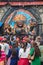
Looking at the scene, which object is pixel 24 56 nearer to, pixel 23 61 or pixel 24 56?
pixel 24 56

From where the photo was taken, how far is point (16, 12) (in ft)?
54.5

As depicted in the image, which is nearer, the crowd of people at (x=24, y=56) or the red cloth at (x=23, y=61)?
the crowd of people at (x=24, y=56)

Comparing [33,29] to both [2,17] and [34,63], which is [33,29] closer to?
[2,17]

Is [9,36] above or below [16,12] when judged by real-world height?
below

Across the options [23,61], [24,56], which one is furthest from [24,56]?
[23,61]

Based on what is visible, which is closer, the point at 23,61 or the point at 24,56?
the point at 23,61

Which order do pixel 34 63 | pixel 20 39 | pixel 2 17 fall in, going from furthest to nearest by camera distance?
1. pixel 2 17
2. pixel 20 39
3. pixel 34 63

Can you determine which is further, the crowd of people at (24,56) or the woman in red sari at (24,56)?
the woman in red sari at (24,56)

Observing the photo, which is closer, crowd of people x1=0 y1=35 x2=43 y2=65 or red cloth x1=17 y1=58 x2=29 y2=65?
crowd of people x1=0 y1=35 x2=43 y2=65

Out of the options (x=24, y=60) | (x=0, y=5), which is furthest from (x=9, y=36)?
(x=24, y=60)

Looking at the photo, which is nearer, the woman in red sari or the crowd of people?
the crowd of people

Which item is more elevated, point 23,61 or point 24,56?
point 24,56

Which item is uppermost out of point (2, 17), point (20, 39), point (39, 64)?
point (2, 17)

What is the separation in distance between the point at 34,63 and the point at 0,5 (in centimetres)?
614
